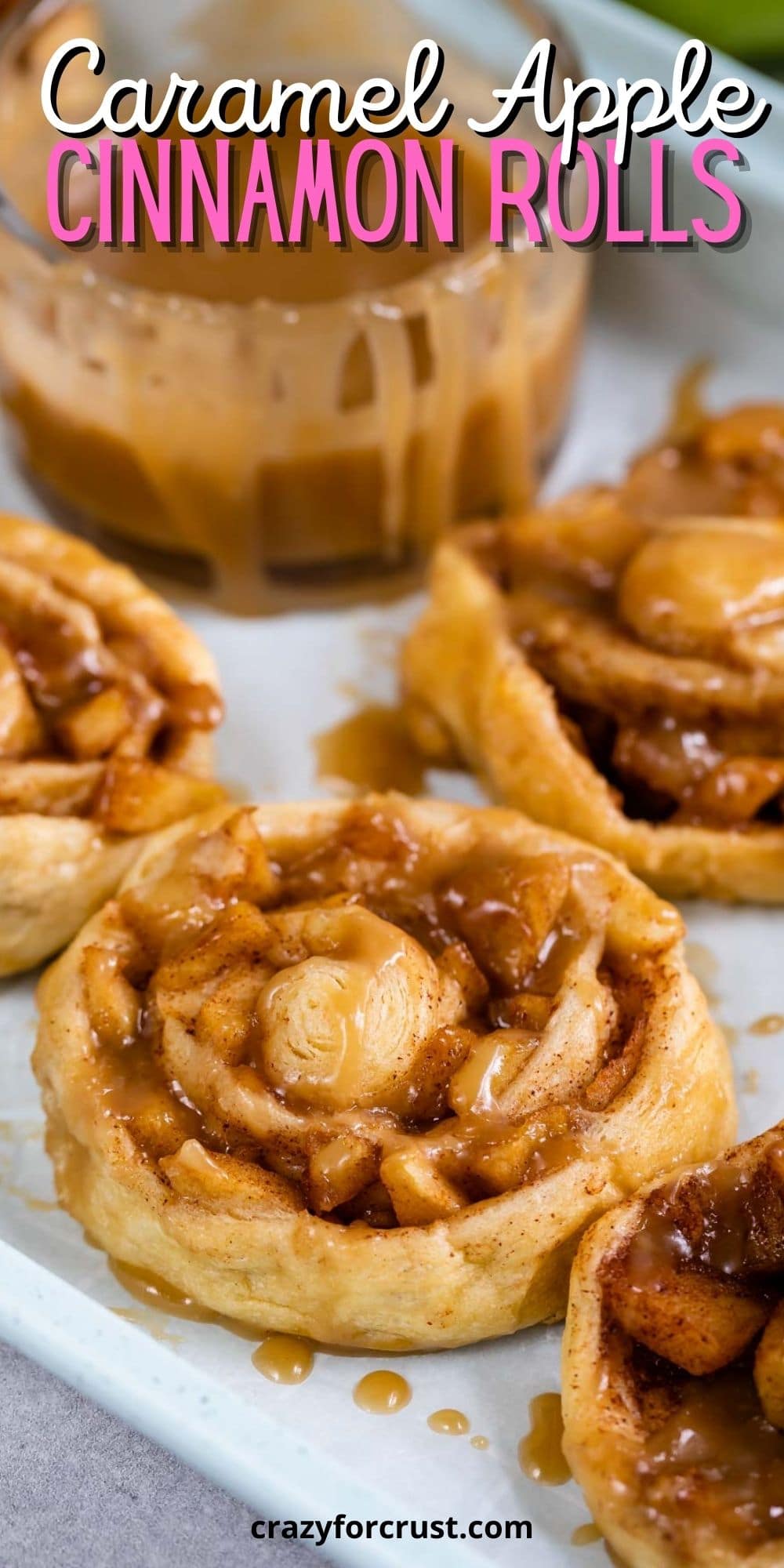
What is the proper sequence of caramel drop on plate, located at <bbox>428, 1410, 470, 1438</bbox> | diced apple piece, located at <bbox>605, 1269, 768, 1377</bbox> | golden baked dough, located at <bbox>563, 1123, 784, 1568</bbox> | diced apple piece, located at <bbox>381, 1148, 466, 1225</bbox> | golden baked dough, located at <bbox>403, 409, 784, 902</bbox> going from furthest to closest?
golden baked dough, located at <bbox>403, 409, 784, 902</bbox> < caramel drop on plate, located at <bbox>428, 1410, 470, 1438</bbox> < diced apple piece, located at <bbox>381, 1148, 466, 1225</bbox> < diced apple piece, located at <bbox>605, 1269, 768, 1377</bbox> < golden baked dough, located at <bbox>563, 1123, 784, 1568</bbox>

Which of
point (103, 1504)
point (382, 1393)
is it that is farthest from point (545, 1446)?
point (103, 1504)

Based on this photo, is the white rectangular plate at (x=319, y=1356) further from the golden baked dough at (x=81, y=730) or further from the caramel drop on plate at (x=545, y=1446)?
the golden baked dough at (x=81, y=730)

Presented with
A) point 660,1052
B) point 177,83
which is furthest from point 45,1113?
point 177,83

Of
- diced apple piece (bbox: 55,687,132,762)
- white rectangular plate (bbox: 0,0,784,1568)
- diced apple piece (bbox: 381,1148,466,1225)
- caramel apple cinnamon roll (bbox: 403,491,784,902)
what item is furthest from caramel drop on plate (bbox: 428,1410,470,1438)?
diced apple piece (bbox: 55,687,132,762)

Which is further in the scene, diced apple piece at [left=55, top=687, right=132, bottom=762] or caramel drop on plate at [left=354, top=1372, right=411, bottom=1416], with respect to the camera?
diced apple piece at [left=55, top=687, right=132, bottom=762]

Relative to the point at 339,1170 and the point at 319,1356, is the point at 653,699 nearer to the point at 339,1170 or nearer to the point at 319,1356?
the point at 339,1170

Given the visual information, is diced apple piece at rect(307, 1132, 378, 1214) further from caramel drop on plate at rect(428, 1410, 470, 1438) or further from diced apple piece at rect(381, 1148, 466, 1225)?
caramel drop on plate at rect(428, 1410, 470, 1438)

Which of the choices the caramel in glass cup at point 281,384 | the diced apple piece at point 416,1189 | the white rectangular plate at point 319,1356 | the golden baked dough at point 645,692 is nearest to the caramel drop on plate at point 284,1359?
the white rectangular plate at point 319,1356
